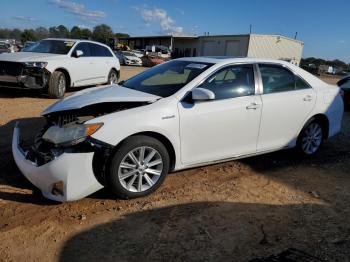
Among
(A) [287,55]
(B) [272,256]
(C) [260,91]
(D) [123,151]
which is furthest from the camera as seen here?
(A) [287,55]

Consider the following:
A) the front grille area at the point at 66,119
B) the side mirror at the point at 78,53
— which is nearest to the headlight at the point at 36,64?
the side mirror at the point at 78,53

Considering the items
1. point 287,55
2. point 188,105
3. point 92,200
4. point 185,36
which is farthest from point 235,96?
point 185,36

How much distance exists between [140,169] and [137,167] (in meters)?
0.05

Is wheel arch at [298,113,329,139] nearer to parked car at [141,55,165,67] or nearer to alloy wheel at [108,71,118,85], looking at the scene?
alloy wheel at [108,71,118,85]

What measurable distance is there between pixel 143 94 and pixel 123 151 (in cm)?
94

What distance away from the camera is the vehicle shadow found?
3.16 metres

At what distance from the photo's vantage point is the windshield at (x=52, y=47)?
10523 millimetres

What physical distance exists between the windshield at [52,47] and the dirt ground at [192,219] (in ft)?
19.0

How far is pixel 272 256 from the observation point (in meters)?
3.16

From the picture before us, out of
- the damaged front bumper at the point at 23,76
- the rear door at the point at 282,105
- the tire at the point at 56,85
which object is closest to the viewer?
the rear door at the point at 282,105

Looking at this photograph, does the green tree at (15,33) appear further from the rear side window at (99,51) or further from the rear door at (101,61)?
the rear door at (101,61)

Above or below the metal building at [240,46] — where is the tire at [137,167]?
below

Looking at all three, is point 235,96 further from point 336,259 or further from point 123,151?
point 336,259

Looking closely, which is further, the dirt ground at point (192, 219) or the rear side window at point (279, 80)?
the rear side window at point (279, 80)
